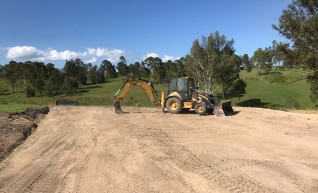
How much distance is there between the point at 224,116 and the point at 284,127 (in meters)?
4.43

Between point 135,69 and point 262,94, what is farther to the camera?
point 135,69

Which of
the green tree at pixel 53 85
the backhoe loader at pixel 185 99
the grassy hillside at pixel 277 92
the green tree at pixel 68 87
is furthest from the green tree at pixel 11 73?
the backhoe loader at pixel 185 99

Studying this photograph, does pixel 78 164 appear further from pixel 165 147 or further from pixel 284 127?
pixel 284 127

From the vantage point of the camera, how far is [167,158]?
35.3 feet

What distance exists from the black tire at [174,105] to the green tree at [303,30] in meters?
→ 9.37

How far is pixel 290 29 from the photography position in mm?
25453

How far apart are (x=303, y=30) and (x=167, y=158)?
17149mm

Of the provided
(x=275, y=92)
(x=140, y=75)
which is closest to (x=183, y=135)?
(x=275, y=92)

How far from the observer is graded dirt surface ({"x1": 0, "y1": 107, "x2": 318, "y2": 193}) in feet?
27.5

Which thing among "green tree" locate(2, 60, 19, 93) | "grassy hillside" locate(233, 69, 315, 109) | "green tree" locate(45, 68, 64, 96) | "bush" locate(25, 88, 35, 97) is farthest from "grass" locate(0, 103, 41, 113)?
"green tree" locate(2, 60, 19, 93)

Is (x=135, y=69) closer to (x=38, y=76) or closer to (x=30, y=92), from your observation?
(x=38, y=76)

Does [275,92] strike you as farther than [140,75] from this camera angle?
No

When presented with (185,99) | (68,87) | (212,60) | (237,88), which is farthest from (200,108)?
(68,87)

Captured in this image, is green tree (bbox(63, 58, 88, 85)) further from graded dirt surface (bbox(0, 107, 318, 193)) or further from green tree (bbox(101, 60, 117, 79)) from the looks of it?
graded dirt surface (bbox(0, 107, 318, 193))
